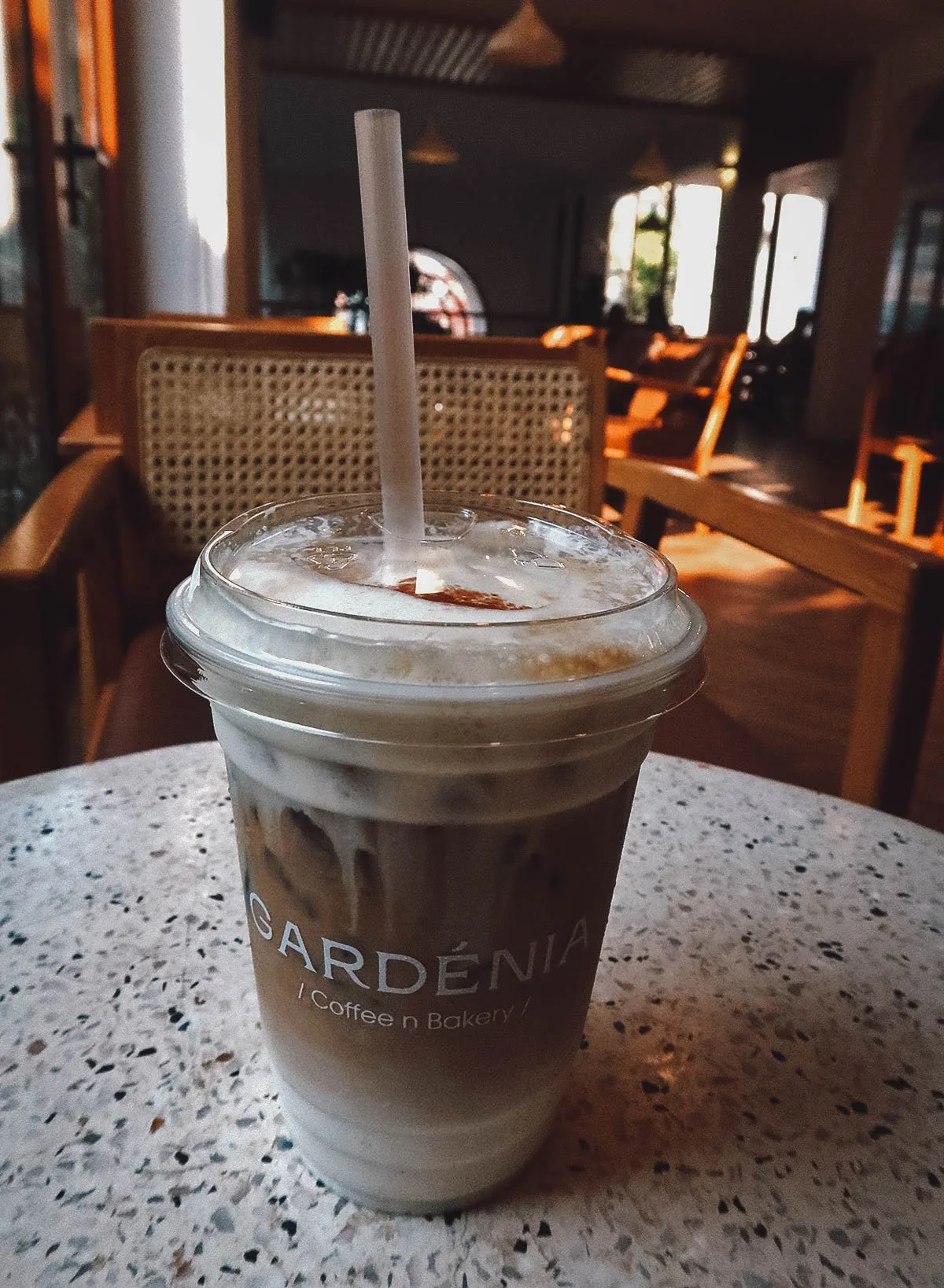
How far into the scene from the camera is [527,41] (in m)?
3.74

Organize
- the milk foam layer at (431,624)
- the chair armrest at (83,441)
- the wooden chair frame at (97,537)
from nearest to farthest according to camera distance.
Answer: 1. the milk foam layer at (431,624)
2. the wooden chair frame at (97,537)
3. the chair armrest at (83,441)

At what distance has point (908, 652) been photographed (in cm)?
87

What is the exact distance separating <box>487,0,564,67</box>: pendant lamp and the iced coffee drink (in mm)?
4059

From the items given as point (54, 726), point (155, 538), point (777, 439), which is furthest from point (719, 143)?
point (54, 726)

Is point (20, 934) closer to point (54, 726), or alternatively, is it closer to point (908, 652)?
point (54, 726)

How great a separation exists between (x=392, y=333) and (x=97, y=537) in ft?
2.53

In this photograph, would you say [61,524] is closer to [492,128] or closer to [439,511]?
[439,511]

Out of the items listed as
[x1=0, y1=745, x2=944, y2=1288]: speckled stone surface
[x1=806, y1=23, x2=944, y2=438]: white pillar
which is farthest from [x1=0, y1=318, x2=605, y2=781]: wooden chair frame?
[x1=806, y1=23, x2=944, y2=438]: white pillar

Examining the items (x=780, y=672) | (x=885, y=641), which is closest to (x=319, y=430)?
(x=885, y=641)

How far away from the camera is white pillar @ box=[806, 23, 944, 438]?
19.3 feet

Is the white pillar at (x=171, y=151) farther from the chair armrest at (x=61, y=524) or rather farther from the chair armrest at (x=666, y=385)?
the chair armrest at (x=61, y=524)

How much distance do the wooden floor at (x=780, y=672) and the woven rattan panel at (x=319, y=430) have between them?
0.41 metres

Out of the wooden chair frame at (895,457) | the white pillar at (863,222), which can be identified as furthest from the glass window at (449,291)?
the wooden chair frame at (895,457)

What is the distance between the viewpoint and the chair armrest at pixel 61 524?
71cm
